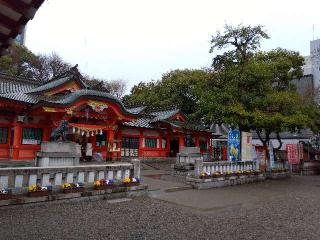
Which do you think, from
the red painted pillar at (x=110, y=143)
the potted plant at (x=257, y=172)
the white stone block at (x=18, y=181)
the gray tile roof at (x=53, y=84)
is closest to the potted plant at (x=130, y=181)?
the white stone block at (x=18, y=181)

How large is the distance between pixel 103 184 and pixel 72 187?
3.79 ft

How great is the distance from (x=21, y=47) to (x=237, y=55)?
34.3 meters

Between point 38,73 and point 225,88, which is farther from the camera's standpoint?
point 38,73

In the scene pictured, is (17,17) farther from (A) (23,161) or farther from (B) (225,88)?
(A) (23,161)

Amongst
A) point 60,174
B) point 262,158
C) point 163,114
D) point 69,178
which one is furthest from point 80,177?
point 163,114

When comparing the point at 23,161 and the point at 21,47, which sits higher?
the point at 21,47

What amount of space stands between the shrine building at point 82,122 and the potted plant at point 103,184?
1069 cm

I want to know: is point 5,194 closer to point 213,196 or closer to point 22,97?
point 213,196

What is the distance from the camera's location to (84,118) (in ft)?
76.8

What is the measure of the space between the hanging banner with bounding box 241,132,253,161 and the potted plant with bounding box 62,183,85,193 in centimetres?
1041

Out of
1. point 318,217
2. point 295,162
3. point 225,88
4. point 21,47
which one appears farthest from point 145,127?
point 21,47

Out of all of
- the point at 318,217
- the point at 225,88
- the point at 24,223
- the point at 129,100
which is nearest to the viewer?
the point at 24,223

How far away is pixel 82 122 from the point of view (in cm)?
2355

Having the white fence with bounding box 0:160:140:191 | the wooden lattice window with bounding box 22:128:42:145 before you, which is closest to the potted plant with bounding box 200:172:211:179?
the white fence with bounding box 0:160:140:191
